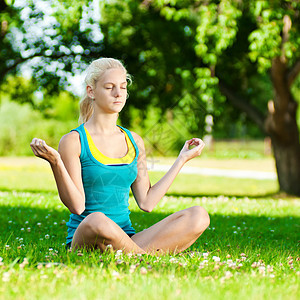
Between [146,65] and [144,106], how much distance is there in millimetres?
1075

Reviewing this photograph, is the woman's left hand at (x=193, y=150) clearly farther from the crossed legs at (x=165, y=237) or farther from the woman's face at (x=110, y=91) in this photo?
the woman's face at (x=110, y=91)

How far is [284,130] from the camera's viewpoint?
12.6 metres

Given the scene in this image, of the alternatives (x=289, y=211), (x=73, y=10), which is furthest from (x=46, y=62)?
(x=289, y=211)

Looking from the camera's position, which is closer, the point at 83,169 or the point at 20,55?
the point at 83,169

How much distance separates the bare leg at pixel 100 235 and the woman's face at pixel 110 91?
2.84 feet

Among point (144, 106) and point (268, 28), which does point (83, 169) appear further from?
point (144, 106)

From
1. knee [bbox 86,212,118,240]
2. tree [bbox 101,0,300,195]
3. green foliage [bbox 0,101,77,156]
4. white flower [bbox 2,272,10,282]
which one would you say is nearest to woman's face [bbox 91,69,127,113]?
knee [bbox 86,212,118,240]

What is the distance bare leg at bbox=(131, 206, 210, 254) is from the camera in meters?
4.07

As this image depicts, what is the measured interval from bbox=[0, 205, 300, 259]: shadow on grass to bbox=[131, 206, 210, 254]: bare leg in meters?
0.61

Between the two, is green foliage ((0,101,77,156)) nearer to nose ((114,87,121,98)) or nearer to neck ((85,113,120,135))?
neck ((85,113,120,135))

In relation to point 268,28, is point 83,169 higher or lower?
lower

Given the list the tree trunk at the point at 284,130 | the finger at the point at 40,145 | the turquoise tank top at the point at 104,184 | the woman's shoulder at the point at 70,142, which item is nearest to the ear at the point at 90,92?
the turquoise tank top at the point at 104,184

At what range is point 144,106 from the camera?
1306 cm

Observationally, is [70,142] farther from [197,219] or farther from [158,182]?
[197,219]
